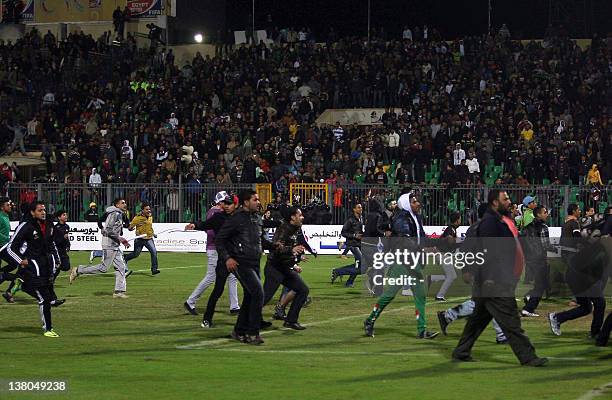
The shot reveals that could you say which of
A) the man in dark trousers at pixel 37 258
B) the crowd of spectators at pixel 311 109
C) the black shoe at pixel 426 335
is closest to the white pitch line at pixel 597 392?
the black shoe at pixel 426 335

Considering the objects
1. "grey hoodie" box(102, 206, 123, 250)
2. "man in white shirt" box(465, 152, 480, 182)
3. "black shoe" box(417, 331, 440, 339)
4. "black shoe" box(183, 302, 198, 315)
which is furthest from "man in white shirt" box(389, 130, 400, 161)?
"black shoe" box(417, 331, 440, 339)

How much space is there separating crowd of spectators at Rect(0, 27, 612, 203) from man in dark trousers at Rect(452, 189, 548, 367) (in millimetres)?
19902

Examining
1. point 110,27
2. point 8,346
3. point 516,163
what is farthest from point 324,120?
point 8,346

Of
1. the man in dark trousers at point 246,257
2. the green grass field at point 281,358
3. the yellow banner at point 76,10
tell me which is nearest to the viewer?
the green grass field at point 281,358

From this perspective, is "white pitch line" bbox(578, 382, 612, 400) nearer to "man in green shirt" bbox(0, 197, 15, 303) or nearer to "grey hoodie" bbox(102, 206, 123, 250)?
"man in green shirt" bbox(0, 197, 15, 303)

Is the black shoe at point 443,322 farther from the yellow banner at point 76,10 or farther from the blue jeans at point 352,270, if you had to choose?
the yellow banner at point 76,10

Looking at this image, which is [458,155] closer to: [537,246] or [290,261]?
[537,246]

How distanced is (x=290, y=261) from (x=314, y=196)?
17.7m

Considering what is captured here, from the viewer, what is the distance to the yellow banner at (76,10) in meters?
48.2

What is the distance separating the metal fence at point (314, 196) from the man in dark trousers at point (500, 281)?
18065mm

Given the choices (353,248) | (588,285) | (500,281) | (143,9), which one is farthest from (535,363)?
(143,9)

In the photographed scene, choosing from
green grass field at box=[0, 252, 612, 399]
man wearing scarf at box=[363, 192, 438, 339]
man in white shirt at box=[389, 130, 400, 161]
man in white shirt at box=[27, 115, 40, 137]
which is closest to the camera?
green grass field at box=[0, 252, 612, 399]

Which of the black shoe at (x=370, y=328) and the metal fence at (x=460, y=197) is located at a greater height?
the metal fence at (x=460, y=197)

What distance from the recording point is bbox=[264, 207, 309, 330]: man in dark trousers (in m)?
15.0
